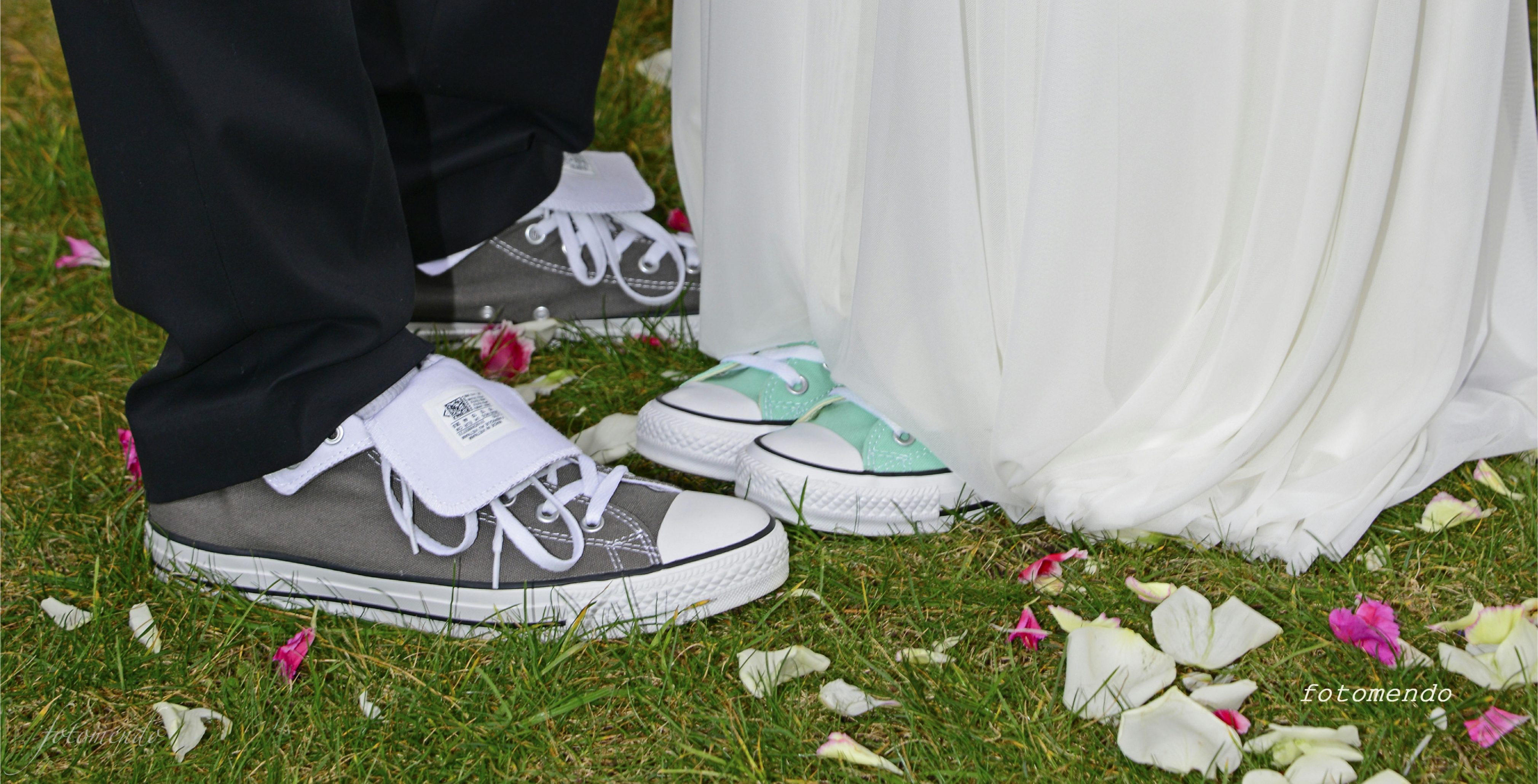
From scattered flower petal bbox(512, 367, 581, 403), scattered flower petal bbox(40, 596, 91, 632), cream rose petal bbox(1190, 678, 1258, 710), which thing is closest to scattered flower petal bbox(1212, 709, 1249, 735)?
cream rose petal bbox(1190, 678, 1258, 710)

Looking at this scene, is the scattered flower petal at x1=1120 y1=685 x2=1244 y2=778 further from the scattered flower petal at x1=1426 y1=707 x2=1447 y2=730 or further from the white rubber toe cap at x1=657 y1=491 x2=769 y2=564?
the white rubber toe cap at x1=657 y1=491 x2=769 y2=564

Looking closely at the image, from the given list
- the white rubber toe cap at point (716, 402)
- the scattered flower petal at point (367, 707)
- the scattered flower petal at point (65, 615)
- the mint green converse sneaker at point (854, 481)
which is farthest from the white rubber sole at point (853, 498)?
the scattered flower petal at point (65, 615)

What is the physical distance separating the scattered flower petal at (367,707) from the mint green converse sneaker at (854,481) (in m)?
0.43

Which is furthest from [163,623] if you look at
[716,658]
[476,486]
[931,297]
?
[931,297]

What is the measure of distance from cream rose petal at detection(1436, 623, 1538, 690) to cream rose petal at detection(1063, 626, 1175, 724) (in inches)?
9.2

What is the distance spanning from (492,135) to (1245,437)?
40.5 inches

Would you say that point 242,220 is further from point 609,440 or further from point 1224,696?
point 1224,696

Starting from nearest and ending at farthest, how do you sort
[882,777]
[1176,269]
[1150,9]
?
[882,777], [1150,9], [1176,269]

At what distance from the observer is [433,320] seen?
1.64 meters

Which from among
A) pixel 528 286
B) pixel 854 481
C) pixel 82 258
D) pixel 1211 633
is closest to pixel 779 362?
pixel 854 481

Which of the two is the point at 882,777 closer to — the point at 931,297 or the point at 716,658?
the point at 716,658

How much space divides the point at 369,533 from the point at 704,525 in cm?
32

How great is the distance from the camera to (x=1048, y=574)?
1139mm

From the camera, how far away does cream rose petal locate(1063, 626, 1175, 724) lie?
97 cm
